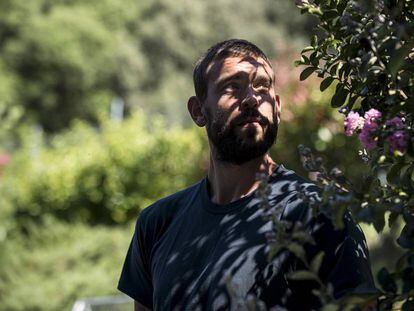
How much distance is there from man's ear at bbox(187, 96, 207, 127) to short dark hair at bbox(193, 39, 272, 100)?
31 mm

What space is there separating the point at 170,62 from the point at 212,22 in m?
2.52

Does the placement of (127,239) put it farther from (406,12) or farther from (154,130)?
(406,12)

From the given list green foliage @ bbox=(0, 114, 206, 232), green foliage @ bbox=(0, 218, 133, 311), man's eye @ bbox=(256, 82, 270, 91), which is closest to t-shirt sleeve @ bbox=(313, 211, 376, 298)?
man's eye @ bbox=(256, 82, 270, 91)

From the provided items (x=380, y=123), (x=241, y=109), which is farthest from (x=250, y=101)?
(x=380, y=123)

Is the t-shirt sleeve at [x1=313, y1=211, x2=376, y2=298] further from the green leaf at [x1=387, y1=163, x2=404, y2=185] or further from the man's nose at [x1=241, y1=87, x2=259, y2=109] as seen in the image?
the man's nose at [x1=241, y1=87, x2=259, y2=109]

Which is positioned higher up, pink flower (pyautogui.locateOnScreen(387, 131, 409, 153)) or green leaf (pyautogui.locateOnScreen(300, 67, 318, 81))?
green leaf (pyautogui.locateOnScreen(300, 67, 318, 81))

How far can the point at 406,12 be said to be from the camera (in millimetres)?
2129

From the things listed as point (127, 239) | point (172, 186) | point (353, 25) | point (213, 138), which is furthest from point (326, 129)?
point (353, 25)

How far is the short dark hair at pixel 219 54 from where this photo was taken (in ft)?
8.36

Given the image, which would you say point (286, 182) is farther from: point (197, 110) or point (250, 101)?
point (197, 110)

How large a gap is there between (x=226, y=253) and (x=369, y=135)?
65cm

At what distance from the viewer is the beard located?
2.44m

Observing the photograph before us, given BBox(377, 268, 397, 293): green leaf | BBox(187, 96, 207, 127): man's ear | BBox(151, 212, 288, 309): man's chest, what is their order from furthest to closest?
BBox(187, 96, 207, 127): man's ear < BBox(151, 212, 288, 309): man's chest < BBox(377, 268, 397, 293): green leaf

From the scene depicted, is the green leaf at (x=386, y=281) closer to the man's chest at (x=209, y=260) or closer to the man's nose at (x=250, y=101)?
the man's chest at (x=209, y=260)
